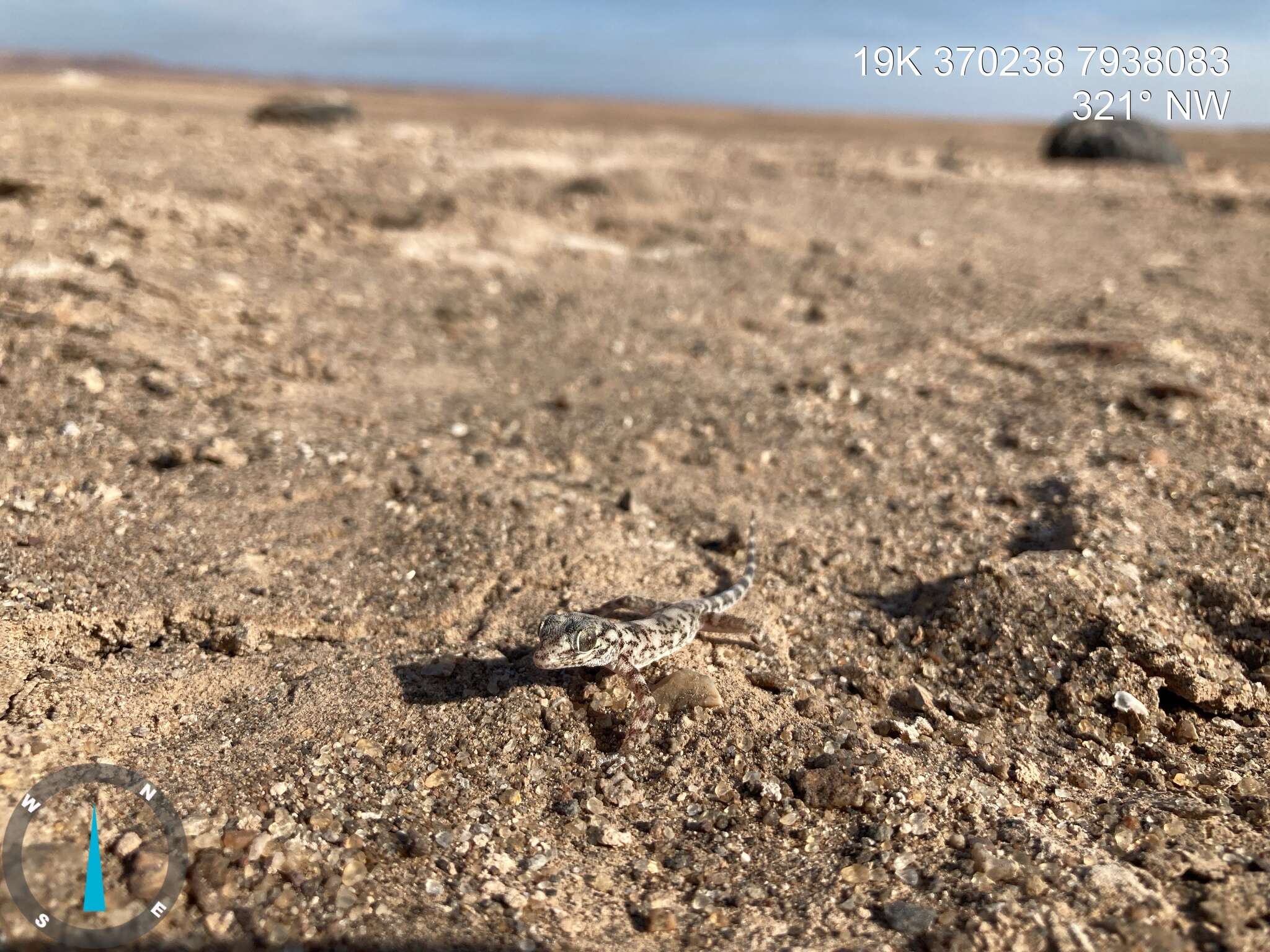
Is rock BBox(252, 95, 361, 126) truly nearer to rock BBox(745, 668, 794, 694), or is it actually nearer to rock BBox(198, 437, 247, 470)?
rock BBox(198, 437, 247, 470)

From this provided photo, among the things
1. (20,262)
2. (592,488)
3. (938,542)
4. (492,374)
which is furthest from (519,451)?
(20,262)

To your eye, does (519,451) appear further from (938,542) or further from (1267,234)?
(1267,234)

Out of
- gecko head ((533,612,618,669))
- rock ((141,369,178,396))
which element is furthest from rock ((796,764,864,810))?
rock ((141,369,178,396))

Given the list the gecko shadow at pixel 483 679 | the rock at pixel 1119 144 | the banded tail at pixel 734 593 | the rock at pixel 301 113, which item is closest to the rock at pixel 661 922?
the gecko shadow at pixel 483 679

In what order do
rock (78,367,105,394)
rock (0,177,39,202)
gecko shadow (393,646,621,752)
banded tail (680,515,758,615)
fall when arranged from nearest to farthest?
gecko shadow (393,646,621,752) < banded tail (680,515,758,615) < rock (78,367,105,394) < rock (0,177,39,202)

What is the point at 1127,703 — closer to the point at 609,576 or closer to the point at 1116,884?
the point at 1116,884

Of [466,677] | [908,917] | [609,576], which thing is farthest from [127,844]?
[908,917]

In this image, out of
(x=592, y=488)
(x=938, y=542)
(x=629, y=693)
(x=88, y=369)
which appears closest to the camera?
(x=629, y=693)
